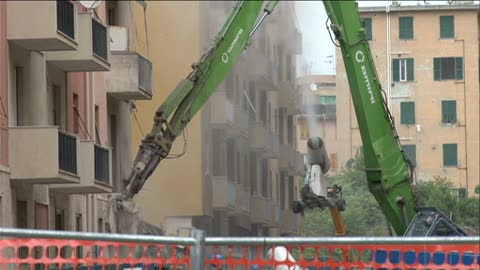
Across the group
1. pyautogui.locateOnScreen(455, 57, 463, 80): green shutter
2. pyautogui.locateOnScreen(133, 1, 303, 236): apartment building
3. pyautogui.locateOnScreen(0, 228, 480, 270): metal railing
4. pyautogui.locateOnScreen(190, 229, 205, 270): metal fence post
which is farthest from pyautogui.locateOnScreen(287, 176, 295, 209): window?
pyautogui.locateOnScreen(455, 57, 463, 80): green shutter

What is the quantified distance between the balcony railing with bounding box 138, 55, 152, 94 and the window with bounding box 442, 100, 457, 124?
4654 centimetres

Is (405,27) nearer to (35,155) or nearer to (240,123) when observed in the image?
(240,123)

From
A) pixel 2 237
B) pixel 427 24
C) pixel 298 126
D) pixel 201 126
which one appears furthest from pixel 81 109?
pixel 427 24

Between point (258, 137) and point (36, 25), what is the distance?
15.7m

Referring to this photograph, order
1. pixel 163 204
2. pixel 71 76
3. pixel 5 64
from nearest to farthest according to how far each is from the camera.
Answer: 1. pixel 5 64
2. pixel 71 76
3. pixel 163 204

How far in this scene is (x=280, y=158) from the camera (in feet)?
151

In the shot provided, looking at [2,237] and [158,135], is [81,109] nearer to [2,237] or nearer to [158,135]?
[158,135]

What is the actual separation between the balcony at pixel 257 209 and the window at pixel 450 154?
41290 millimetres

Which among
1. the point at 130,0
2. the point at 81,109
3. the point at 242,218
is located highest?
the point at 130,0

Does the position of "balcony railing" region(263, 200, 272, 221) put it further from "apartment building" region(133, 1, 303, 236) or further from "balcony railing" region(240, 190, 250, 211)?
"balcony railing" region(240, 190, 250, 211)

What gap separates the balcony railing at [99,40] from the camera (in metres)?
33.7

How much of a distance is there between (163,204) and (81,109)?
10158mm

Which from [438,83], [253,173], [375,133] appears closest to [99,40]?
[375,133]

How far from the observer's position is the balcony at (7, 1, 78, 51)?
30.0m
